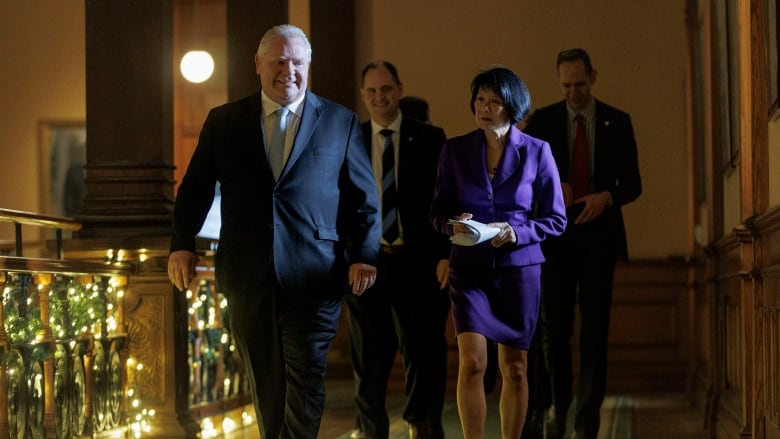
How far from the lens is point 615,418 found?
24.9 feet

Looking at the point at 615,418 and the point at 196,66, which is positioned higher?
the point at 196,66

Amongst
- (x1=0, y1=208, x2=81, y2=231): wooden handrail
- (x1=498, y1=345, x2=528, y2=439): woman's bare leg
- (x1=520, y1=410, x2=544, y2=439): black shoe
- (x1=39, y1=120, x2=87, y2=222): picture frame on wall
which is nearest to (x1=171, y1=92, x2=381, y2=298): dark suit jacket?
(x1=498, y1=345, x2=528, y2=439): woman's bare leg

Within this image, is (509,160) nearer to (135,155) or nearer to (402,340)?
(402,340)

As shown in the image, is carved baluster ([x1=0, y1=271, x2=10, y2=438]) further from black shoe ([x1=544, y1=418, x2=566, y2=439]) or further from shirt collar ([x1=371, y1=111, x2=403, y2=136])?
black shoe ([x1=544, y1=418, x2=566, y2=439])

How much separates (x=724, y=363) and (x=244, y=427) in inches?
101

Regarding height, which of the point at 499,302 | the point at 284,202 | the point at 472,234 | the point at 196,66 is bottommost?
the point at 499,302

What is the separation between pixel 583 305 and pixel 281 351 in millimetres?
1825

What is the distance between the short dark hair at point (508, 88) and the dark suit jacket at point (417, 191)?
1.08 meters

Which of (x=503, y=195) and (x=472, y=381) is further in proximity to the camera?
(x=503, y=195)

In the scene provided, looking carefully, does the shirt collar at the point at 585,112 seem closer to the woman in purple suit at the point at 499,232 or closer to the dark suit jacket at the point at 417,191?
the dark suit jacket at the point at 417,191

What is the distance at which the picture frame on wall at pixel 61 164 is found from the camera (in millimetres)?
12906

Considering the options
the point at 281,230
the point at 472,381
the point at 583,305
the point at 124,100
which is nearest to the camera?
the point at 281,230

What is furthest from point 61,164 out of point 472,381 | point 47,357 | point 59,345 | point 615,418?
point 472,381

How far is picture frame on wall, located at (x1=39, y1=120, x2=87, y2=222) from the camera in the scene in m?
12.9
